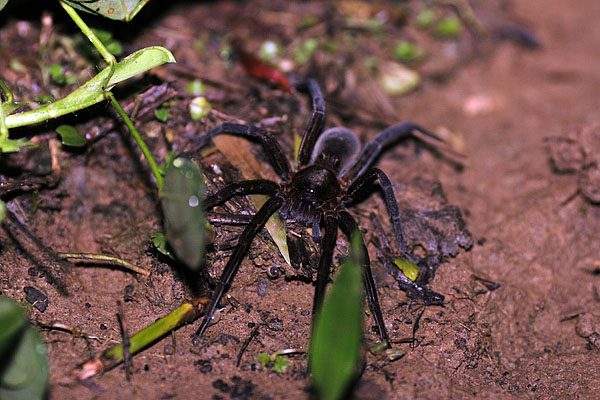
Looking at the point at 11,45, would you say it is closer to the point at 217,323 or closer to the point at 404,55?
the point at 217,323

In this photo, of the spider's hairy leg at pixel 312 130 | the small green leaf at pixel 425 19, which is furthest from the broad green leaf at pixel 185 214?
the small green leaf at pixel 425 19

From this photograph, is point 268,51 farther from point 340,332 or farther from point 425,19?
point 340,332

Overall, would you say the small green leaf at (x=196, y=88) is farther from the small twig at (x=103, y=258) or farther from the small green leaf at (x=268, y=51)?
the small twig at (x=103, y=258)

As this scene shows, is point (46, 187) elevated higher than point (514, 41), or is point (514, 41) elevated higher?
point (46, 187)

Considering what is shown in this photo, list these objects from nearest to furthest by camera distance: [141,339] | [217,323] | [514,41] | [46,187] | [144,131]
→ [141,339] → [217,323] → [46,187] → [144,131] → [514,41]

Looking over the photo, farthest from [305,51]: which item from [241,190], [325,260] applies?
[325,260]

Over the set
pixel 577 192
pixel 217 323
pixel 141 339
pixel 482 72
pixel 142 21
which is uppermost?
pixel 142 21

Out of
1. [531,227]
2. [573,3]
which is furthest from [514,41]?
[531,227]

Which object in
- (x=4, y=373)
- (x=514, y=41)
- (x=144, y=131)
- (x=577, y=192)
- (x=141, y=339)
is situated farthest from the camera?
(x=514, y=41)
